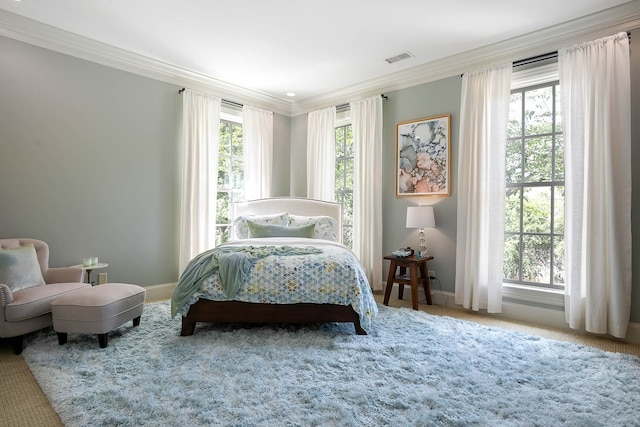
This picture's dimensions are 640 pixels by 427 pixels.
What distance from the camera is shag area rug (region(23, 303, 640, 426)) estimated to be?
5.91ft

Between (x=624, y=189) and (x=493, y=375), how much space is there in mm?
2047

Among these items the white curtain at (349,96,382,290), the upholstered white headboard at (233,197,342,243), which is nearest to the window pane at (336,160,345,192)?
the white curtain at (349,96,382,290)

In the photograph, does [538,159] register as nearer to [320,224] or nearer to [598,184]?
[598,184]

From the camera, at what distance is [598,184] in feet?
10.1

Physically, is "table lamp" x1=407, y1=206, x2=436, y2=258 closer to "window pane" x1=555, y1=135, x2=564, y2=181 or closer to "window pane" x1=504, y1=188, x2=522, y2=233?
"window pane" x1=504, y1=188, x2=522, y2=233

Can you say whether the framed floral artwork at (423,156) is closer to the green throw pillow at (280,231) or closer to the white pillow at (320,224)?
the white pillow at (320,224)

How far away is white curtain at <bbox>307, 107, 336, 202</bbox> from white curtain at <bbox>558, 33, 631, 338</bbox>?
291 centimetres

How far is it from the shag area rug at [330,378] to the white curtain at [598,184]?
1.80 feet

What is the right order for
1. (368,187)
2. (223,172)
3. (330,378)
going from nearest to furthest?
(330,378) < (368,187) < (223,172)

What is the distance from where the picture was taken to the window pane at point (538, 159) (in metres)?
3.61

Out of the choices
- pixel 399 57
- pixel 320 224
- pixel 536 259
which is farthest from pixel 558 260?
pixel 399 57

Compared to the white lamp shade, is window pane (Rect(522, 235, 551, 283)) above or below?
below

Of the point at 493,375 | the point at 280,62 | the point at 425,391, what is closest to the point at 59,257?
the point at 280,62

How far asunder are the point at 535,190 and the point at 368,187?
1932 millimetres
